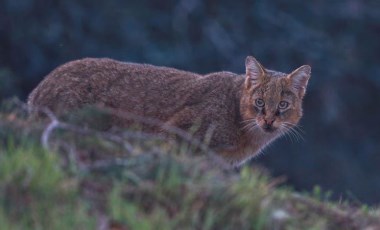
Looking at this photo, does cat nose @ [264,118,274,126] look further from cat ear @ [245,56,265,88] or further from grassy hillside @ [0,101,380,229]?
grassy hillside @ [0,101,380,229]

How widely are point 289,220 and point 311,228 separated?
0.49ft

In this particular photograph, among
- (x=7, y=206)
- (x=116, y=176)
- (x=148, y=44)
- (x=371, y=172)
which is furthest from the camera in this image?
(x=371, y=172)

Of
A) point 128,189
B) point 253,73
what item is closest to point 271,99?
point 253,73

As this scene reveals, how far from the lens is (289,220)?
8.31 meters

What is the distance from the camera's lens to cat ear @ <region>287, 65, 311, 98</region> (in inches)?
474

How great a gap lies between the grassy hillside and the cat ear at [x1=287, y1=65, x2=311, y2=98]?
122 inches

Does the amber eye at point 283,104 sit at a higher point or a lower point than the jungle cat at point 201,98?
higher

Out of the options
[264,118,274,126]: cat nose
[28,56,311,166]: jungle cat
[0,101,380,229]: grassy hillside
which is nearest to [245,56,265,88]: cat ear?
[28,56,311,166]: jungle cat

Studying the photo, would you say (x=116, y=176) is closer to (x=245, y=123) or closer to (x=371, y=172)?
(x=245, y=123)

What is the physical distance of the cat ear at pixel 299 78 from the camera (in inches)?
474

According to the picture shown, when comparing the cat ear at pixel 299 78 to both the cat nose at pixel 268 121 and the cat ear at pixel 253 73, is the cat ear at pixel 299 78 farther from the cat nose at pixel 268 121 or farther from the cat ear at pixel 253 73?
the cat nose at pixel 268 121

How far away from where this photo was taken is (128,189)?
8320 millimetres

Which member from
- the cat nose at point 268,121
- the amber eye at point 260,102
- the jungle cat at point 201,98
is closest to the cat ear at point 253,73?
the jungle cat at point 201,98

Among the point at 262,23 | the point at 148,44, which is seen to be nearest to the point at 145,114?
the point at 148,44
